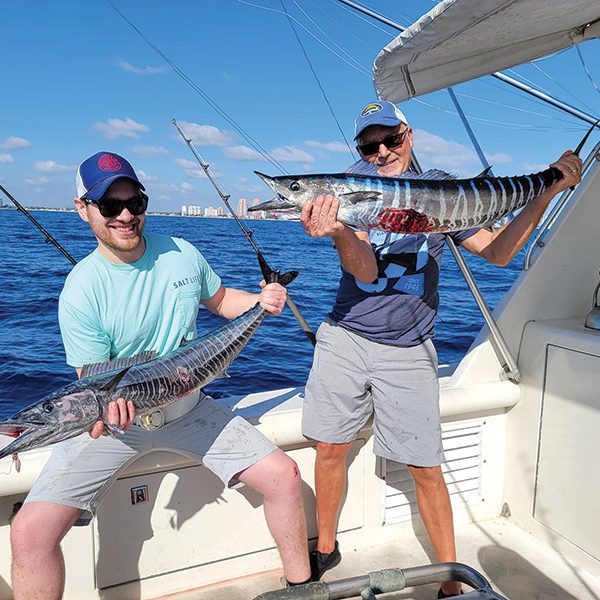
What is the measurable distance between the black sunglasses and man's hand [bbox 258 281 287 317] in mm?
634

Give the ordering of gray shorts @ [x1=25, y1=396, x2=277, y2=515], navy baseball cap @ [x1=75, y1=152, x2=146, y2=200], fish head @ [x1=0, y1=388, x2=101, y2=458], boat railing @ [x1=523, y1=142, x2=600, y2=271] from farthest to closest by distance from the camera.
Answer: boat railing @ [x1=523, y1=142, x2=600, y2=271] → navy baseball cap @ [x1=75, y1=152, x2=146, y2=200] → gray shorts @ [x1=25, y1=396, x2=277, y2=515] → fish head @ [x1=0, y1=388, x2=101, y2=458]

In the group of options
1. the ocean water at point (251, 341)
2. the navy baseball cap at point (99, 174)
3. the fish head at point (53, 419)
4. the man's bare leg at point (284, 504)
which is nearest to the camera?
the fish head at point (53, 419)

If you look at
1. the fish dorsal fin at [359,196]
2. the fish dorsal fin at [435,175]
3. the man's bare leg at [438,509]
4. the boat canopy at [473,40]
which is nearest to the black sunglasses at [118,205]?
the fish dorsal fin at [359,196]

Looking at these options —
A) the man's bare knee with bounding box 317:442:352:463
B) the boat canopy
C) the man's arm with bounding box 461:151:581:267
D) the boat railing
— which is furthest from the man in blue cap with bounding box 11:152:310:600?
the boat railing

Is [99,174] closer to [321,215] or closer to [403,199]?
[321,215]

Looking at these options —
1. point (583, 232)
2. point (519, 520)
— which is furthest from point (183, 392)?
point (583, 232)

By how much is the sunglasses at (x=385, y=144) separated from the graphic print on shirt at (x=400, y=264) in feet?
1.25

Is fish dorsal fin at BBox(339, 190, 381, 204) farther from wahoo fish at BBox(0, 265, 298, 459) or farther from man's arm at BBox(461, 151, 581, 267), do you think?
man's arm at BBox(461, 151, 581, 267)

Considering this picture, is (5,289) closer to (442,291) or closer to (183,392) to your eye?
(442,291)

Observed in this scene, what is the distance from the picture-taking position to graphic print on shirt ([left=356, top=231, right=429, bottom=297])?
8.73 feet

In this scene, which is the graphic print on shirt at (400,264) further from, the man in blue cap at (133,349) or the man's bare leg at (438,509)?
the man's bare leg at (438,509)

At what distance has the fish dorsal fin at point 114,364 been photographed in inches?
90.3

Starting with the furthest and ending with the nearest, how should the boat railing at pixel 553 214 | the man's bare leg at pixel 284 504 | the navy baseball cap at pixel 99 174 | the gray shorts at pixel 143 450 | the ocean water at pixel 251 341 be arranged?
the ocean water at pixel 251 341 → the boat railing at pixel 553 214 → the man's bare leg at pixel 284 504 → the navy baseball cap at pixel 99 174 → the gray shorts at pixel 143 450

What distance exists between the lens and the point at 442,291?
15.3m
